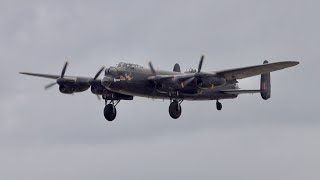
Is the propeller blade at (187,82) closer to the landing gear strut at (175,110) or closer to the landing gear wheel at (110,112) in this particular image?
the landing gear strut at (175,110)

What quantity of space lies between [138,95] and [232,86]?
1046 centimetres

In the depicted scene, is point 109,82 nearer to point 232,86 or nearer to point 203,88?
point 203,88

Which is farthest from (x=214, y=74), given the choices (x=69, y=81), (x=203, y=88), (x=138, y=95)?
(x=69, y=81)

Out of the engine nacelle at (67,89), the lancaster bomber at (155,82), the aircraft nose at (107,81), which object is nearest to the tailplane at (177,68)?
the lancaster bomber at (155,82)

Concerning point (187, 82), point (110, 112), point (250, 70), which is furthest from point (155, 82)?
point (250, 70)

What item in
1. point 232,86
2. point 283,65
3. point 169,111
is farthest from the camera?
point 232,86

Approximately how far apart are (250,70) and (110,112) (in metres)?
13.3

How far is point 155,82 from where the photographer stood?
7938 cm

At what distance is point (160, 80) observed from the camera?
79312 millimetres

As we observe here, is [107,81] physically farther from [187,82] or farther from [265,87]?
[265,87]

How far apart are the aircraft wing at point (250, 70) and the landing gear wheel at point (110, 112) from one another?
1056cm

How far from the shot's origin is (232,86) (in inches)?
3391

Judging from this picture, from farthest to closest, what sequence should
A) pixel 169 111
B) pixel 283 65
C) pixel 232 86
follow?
pixel 232 86, pixel 169 111, pixel 283 65

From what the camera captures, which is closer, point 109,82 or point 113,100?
point 109,82
